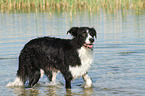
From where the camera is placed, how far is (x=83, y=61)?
800 centimetres

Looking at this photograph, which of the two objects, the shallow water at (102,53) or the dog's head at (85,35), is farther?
the shallow water at (102,53)

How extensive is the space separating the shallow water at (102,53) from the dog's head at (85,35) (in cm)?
127

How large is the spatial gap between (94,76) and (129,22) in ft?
35.3

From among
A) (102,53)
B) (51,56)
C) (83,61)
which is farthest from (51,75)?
(102,53)

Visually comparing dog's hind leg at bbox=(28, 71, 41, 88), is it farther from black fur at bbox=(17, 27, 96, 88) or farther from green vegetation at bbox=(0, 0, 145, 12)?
green vegetation at bbox=(0, 0, 145, 12)

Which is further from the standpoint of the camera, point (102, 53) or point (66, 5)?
point (66, 5)

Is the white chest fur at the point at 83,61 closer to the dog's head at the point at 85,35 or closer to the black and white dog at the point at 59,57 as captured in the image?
the black and white dog at the point at 59,57

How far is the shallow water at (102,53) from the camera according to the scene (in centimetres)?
845

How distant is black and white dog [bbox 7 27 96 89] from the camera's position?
790 centimetres

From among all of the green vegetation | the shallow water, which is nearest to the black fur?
the shallow water

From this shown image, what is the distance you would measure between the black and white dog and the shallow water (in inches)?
14.6

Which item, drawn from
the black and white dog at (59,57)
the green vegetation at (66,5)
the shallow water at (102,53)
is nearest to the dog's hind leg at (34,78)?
the black and white dog at (59,57)

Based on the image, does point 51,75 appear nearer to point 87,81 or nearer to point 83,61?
point 87,81

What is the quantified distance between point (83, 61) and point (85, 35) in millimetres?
655
